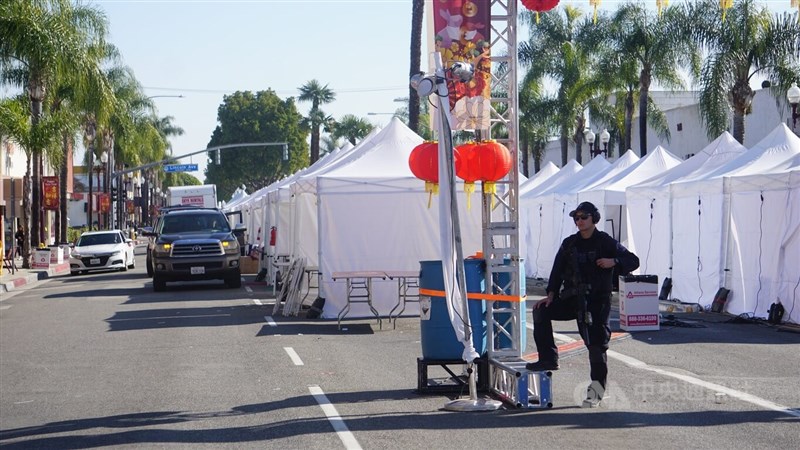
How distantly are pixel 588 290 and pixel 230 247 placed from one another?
18.5 m

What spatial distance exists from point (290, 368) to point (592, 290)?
4484mm

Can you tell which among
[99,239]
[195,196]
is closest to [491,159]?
[99,239]

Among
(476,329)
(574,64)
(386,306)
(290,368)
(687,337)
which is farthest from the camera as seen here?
(574,64)

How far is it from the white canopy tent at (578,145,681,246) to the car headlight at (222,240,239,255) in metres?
9.00

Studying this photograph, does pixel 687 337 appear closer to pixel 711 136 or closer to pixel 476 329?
pixel 476 329

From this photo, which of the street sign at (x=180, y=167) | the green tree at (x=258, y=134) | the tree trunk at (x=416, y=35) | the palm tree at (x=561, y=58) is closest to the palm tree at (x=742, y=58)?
the tree trunk at (x=416, y=35)

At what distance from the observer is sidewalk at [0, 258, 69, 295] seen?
33.2 meters

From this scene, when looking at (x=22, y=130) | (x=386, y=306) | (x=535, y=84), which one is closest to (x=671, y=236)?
(x=386, y=306)

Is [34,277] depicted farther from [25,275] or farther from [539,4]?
[539,4]

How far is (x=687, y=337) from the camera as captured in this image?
635 inches

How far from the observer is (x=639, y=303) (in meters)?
17.1

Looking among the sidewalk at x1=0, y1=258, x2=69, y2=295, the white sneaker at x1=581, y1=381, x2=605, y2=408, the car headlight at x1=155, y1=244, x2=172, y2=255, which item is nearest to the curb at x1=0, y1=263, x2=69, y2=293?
the sidewalk at x1=0, y1=258, x2=69, y2=295

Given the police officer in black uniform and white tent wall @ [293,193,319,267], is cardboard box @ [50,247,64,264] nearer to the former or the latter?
white tent wall @ [293,193,319,267]

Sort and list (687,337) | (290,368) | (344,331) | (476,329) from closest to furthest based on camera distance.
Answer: (476,329) → (290,368) → (687,337) → (344,331)
